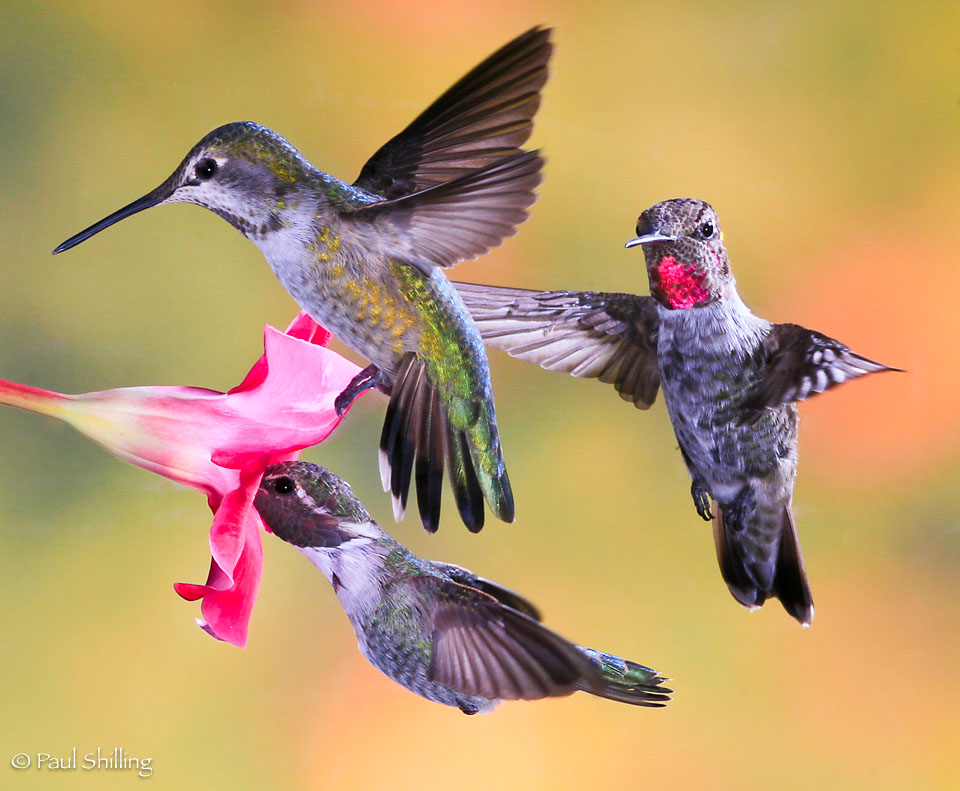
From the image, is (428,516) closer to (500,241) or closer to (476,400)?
(476,400)

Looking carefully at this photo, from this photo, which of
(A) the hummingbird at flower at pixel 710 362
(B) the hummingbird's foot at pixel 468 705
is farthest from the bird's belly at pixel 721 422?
(B) the hummingbird's foot at pixel 468 705

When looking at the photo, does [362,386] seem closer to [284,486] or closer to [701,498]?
[284,486]

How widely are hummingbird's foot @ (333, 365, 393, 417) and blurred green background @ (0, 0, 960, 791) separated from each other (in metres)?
0.13

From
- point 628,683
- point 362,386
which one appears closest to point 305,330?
point 362,386

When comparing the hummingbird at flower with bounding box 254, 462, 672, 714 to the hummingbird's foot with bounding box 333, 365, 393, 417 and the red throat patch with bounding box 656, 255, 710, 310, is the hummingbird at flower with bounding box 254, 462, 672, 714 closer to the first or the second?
the hummingbird's foot with bounding box 333, 365, 393, 417

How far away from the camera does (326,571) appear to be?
73 centimetres

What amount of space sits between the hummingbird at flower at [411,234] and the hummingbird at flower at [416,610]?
7 cm

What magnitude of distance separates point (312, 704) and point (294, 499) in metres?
0.30

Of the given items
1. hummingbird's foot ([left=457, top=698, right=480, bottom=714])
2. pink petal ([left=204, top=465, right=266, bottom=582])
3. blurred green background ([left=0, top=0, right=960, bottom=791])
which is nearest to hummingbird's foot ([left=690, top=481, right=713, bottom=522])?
blurred green background ([left=0, top=0, right=960, bottom=791])

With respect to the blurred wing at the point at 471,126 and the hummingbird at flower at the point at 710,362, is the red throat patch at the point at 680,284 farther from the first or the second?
the blurred wing at the point at 471,126

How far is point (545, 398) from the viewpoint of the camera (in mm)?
869

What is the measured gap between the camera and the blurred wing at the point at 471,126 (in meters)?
0.59

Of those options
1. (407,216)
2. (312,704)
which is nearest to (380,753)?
(312,704)

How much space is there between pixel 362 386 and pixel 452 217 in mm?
155
